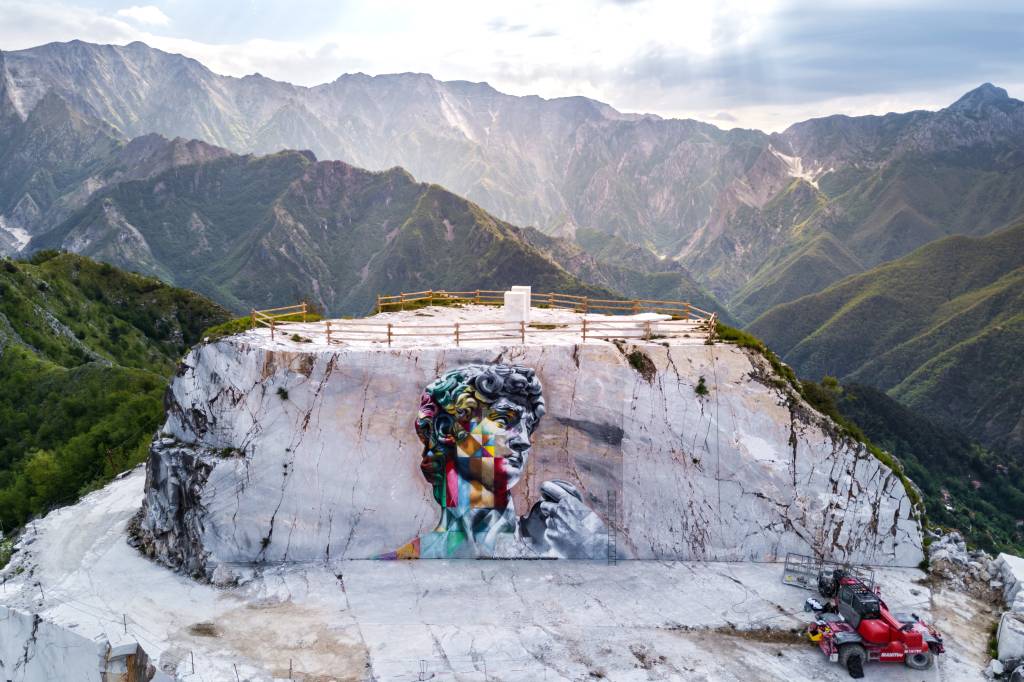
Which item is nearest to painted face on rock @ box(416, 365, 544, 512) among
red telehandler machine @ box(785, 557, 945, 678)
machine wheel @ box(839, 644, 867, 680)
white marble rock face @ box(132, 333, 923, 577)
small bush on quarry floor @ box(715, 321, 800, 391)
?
white marble rock face @ box(132, 333, 923, 577)

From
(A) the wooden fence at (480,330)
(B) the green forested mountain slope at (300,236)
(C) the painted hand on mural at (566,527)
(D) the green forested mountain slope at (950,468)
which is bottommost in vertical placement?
(D) the green forested mountain slope at (950,468)

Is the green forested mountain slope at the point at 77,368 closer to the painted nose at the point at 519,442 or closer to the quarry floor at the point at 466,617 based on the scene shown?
the quarry floor at the point at 466,617

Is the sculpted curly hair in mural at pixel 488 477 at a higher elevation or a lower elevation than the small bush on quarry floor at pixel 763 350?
lower

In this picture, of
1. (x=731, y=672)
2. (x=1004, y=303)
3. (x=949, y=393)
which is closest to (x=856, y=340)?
(x=1004, y=303)

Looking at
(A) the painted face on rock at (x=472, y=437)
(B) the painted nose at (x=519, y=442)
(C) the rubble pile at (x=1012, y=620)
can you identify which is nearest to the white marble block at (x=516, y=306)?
(A) the painted face on rock at (x=472, y=437)

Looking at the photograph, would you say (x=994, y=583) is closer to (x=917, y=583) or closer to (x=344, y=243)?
(x=917, y=583)

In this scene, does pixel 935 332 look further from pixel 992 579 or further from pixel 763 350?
pixel 763 350
